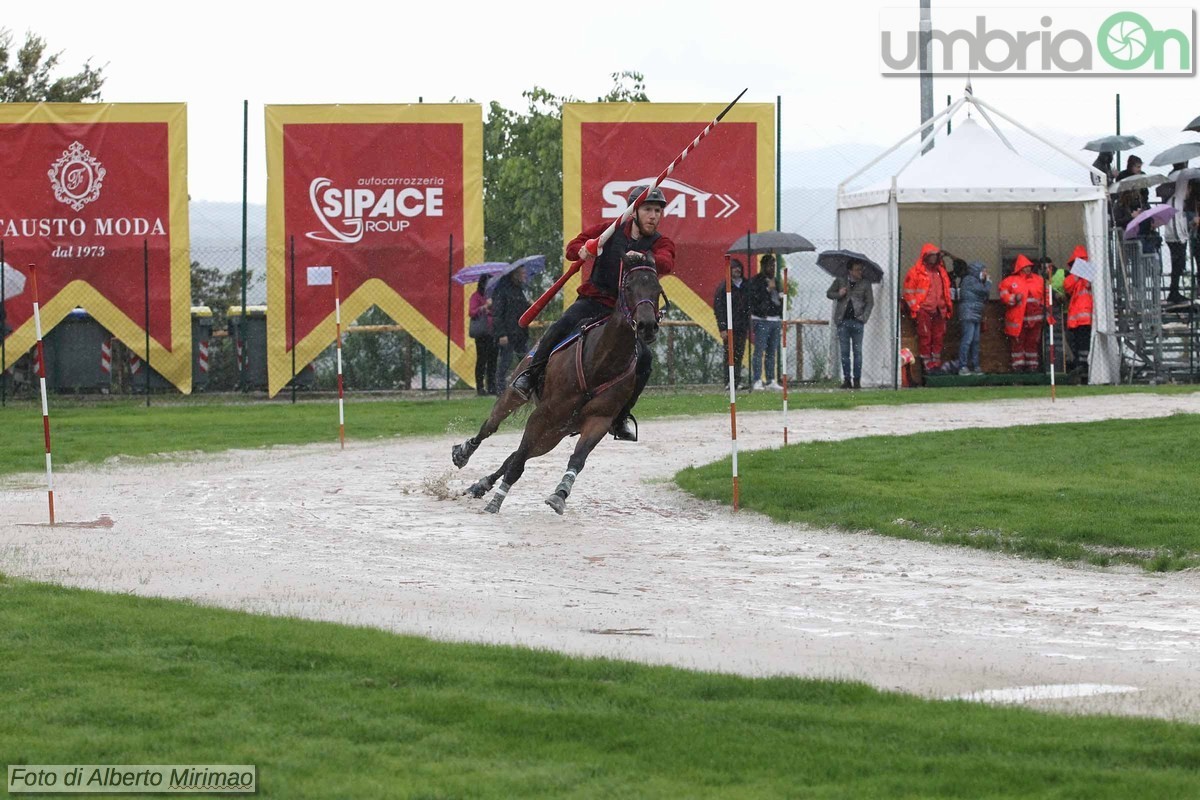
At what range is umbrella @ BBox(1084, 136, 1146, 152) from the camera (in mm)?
34062

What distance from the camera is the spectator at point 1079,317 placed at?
32312 mm

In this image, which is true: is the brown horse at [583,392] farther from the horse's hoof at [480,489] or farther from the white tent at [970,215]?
the white tent at [970,215]

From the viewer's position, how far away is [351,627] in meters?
9.73

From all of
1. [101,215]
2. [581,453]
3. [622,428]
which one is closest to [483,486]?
[581,453]

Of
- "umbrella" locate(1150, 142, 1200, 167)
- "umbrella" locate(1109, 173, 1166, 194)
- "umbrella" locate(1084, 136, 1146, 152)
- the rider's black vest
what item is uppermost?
"umbrella" locate(1084, 136, 1146, 152)

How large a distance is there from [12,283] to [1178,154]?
19281 mm

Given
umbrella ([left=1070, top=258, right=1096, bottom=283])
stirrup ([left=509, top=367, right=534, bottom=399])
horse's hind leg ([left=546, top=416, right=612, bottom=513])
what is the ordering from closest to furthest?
horse's hind leg ([left=546, top=416, right=612, bottom=513])
stirrup ([left=509, top=367, right=534, bottom=399])
umbrella ([left=1070, top=258, right=1096, bottom=283])

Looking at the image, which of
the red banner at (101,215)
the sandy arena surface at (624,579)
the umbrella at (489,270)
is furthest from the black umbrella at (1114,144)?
the sandy arena surface at (624,579)

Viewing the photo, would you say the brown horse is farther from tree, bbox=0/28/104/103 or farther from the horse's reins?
tree, bbox=0/28/104/103

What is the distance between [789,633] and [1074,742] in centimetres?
305

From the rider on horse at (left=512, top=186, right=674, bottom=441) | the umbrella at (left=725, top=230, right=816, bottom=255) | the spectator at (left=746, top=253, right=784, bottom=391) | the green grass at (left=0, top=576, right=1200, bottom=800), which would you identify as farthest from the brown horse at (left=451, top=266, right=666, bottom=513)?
the umbrella at (left=725, top=230, right=816, bottom=255)

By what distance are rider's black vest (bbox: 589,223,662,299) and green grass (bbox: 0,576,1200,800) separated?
695 centimetres

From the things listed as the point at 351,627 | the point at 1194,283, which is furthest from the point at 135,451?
the point at 1194,283

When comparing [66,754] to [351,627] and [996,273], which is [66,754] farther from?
[996,273]
